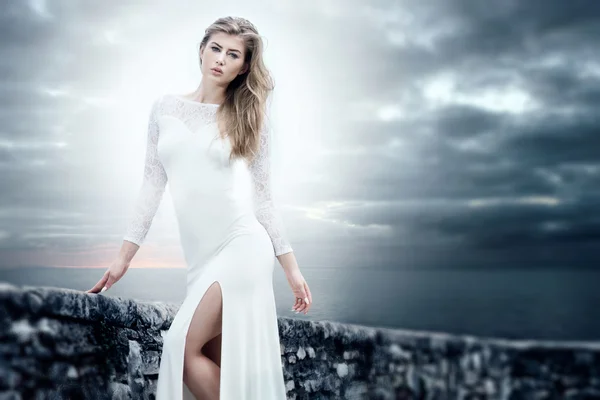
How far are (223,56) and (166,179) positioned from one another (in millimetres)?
525

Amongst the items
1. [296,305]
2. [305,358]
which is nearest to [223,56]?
[296,305]

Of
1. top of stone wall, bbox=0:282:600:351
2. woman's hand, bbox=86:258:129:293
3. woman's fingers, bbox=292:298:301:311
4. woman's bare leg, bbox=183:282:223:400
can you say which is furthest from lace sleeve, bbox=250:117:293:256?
top of stone wall, bbox=0:282:600:351

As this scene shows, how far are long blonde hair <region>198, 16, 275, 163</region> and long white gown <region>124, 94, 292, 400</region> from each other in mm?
45

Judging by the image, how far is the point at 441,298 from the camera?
7.31 m

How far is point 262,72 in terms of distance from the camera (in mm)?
2324

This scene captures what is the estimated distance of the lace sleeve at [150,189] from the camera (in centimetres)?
214

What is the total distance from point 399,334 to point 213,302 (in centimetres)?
156

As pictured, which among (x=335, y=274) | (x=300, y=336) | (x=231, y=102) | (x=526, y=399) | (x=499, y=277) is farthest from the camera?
(x=499, y=277)

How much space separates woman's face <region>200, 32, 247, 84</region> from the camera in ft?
7.30

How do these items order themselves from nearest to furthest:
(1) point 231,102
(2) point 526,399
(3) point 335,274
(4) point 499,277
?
(1) point 231,102, (2) point 526,399, (3) point 335,274, (4) point 499,277

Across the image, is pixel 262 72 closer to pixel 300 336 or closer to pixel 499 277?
pixel 300 336

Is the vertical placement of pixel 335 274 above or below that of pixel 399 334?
above

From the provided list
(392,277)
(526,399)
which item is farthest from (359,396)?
(392,277)

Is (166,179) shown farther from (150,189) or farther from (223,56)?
(223,56)
